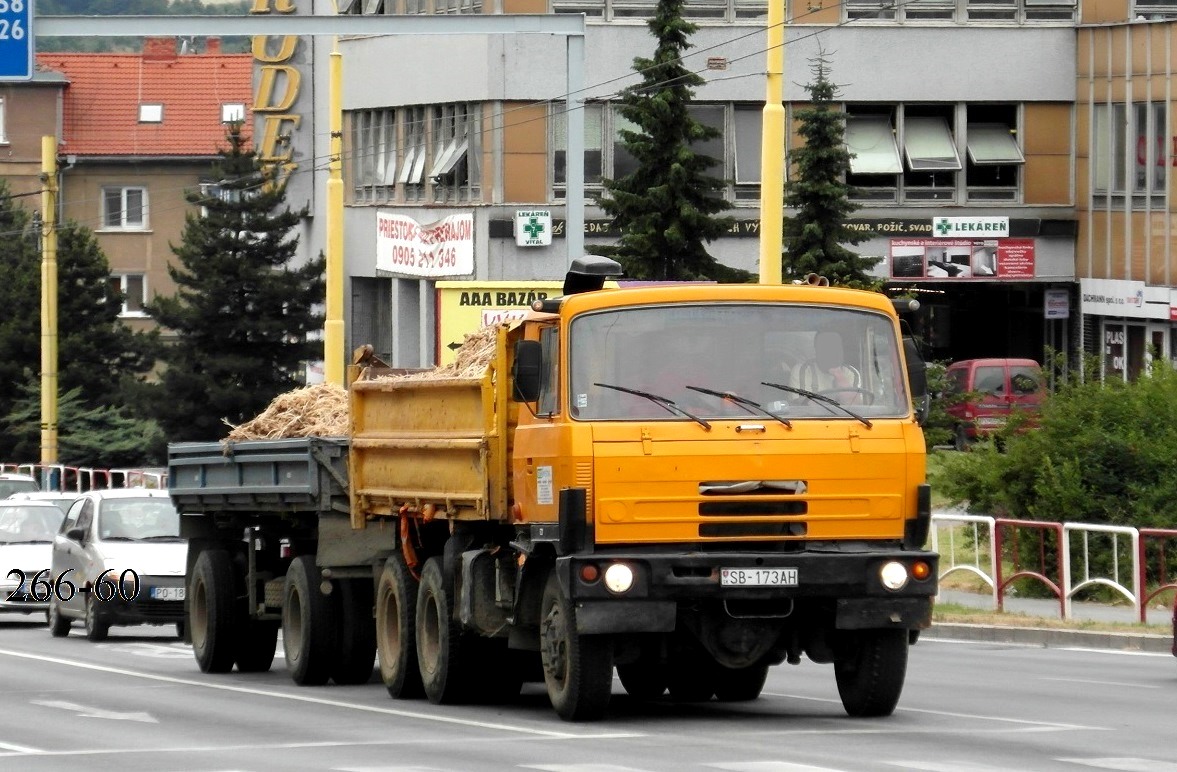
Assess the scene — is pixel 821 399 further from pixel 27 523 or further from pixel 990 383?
pixel 990 383

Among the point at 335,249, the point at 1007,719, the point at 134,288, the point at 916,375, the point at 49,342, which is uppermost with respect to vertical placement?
the point at 134,288

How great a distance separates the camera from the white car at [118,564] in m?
24.7

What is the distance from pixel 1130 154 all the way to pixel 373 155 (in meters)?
18.4

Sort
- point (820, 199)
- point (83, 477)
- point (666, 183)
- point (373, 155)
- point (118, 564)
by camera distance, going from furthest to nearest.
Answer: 1. point (373, 155)
2. point (83, 477)
3. point (820, 199)
4. point (666, 183)
5. point (118, 564)

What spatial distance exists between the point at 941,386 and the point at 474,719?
62.0 ft

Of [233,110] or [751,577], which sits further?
[233,110]

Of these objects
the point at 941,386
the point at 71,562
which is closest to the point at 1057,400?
the point at 941,386

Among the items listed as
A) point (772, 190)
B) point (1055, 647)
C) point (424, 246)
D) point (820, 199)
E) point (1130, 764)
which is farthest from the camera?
point (424, 246)

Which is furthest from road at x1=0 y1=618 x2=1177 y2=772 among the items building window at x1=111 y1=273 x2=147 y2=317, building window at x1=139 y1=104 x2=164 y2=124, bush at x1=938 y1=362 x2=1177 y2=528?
building window at x1=139 y1=104 x2=164 y2=124

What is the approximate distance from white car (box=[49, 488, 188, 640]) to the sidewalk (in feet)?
25.4

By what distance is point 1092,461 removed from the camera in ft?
84.0

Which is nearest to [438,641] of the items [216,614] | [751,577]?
[751,577]

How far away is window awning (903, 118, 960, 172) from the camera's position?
50.7m

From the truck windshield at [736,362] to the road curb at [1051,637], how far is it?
766 centimetres
